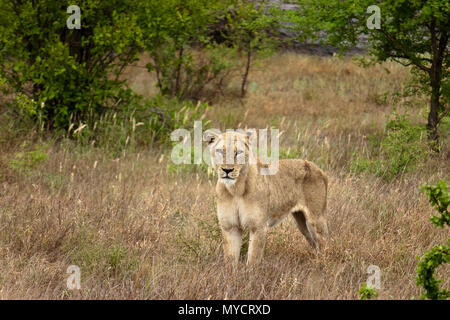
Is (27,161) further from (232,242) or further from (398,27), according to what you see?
(398,27)

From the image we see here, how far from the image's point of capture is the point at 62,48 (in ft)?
32.6

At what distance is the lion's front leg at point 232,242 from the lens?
543 centimetres

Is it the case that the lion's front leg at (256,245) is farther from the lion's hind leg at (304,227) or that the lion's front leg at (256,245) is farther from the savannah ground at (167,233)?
the lion's hind leg at (304,227)

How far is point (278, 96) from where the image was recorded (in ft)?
57.3

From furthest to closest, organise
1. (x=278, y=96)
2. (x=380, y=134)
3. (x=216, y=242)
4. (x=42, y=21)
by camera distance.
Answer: (x=278, y=96), (x=380, y=134), (x=42, y=21), (x=216, y=242)

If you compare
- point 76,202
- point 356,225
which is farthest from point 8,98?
point 356,225

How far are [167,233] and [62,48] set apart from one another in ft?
17.0

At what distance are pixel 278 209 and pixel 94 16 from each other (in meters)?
6.74

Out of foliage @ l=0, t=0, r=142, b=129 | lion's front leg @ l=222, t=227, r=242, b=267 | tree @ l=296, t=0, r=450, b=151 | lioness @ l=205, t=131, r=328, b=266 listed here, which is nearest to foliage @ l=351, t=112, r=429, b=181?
tree @ l=296, t=0, r=450, b=151

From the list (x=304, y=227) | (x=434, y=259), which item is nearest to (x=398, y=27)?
(x=304, y=227)

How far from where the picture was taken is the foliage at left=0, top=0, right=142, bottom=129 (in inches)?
395

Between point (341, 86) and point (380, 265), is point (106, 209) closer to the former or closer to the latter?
point (380, 265)

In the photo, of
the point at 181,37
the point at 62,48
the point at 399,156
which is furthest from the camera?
the point at 181,37

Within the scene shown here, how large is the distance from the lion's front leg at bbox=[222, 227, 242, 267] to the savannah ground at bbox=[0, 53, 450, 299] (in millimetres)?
155
